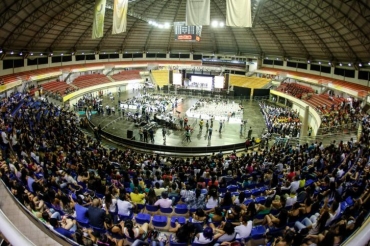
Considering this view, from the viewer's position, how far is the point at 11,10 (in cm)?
2602

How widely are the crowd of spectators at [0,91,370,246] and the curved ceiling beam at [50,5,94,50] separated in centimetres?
2343

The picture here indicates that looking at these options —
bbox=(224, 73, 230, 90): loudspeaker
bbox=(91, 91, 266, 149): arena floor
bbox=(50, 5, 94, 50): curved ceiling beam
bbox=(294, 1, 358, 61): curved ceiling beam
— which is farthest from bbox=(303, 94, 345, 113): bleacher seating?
bbox=(50, 5, 94, 50): curved ceiling beam

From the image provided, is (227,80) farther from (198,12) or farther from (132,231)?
(132,231)

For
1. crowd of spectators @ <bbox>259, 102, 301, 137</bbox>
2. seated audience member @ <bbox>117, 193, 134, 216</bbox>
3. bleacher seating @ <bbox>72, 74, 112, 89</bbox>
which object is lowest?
crowd of spectators @ <bbox>259, 102, 301, 137</bbox>

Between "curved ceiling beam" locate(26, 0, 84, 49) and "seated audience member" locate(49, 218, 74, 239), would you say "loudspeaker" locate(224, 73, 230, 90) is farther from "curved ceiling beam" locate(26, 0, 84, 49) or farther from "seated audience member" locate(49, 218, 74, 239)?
"seated audience member" locate(49, 218, 74, 239)

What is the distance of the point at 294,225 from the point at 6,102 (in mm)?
27205

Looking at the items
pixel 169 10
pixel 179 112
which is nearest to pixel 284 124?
pixel 179 112

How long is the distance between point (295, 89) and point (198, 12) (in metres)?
31.0

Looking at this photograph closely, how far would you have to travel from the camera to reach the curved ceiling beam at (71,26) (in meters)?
36.3

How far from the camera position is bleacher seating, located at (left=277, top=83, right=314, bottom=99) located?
42500mm

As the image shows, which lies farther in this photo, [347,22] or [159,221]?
[347,22]

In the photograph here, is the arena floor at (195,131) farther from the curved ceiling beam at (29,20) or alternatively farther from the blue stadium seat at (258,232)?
the blue stadium seat at (258,232)

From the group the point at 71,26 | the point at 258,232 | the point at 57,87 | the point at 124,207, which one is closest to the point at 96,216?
the point at 124,207

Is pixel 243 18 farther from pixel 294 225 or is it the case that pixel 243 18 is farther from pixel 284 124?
pixel 284 124
